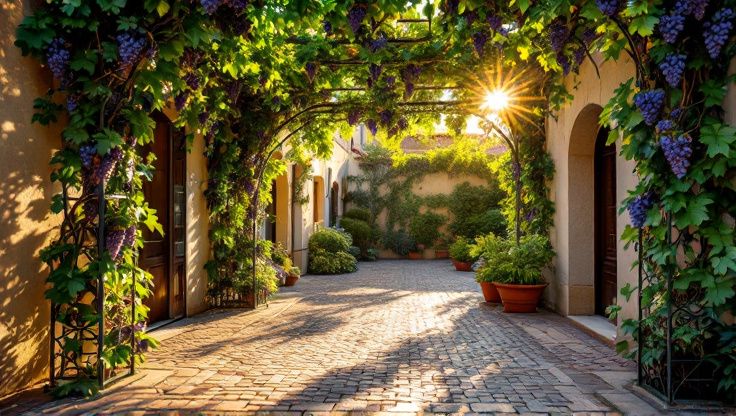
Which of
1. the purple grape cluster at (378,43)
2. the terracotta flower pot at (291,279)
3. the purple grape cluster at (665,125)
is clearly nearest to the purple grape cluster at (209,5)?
the purple grape cluster at (378,43)

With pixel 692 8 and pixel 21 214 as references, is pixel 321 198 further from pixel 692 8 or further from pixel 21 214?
pixel 692 8

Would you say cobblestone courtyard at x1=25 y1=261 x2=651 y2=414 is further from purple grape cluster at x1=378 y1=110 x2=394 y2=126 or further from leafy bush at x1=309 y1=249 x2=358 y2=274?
leafy bush at x1=309 y1=249 x2=358 y2=274

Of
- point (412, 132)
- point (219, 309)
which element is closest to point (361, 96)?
point (412, 132)

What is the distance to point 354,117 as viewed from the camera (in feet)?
24.8

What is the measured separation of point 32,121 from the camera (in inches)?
130

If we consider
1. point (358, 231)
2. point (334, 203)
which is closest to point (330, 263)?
point (358, 231)

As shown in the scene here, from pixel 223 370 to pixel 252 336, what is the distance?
4.36 ft

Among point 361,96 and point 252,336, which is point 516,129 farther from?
point 252,336

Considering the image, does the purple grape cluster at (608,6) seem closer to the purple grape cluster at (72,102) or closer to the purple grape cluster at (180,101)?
the purple grape cluster at (72,102)

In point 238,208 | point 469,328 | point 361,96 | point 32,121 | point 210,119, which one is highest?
point 361,96

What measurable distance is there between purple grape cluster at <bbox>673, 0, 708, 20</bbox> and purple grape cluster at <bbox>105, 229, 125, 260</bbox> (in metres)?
3.79

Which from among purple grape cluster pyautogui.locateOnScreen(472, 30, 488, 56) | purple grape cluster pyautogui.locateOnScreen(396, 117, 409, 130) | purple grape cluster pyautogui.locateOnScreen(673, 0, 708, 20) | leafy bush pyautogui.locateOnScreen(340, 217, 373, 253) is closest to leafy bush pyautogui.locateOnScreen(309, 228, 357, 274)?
leafy bush pyautogui.locateOnScreen(340, 217, 373, 253)

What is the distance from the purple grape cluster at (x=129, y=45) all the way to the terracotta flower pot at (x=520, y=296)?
17.3 ft

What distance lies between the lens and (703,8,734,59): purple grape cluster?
9.22ft
